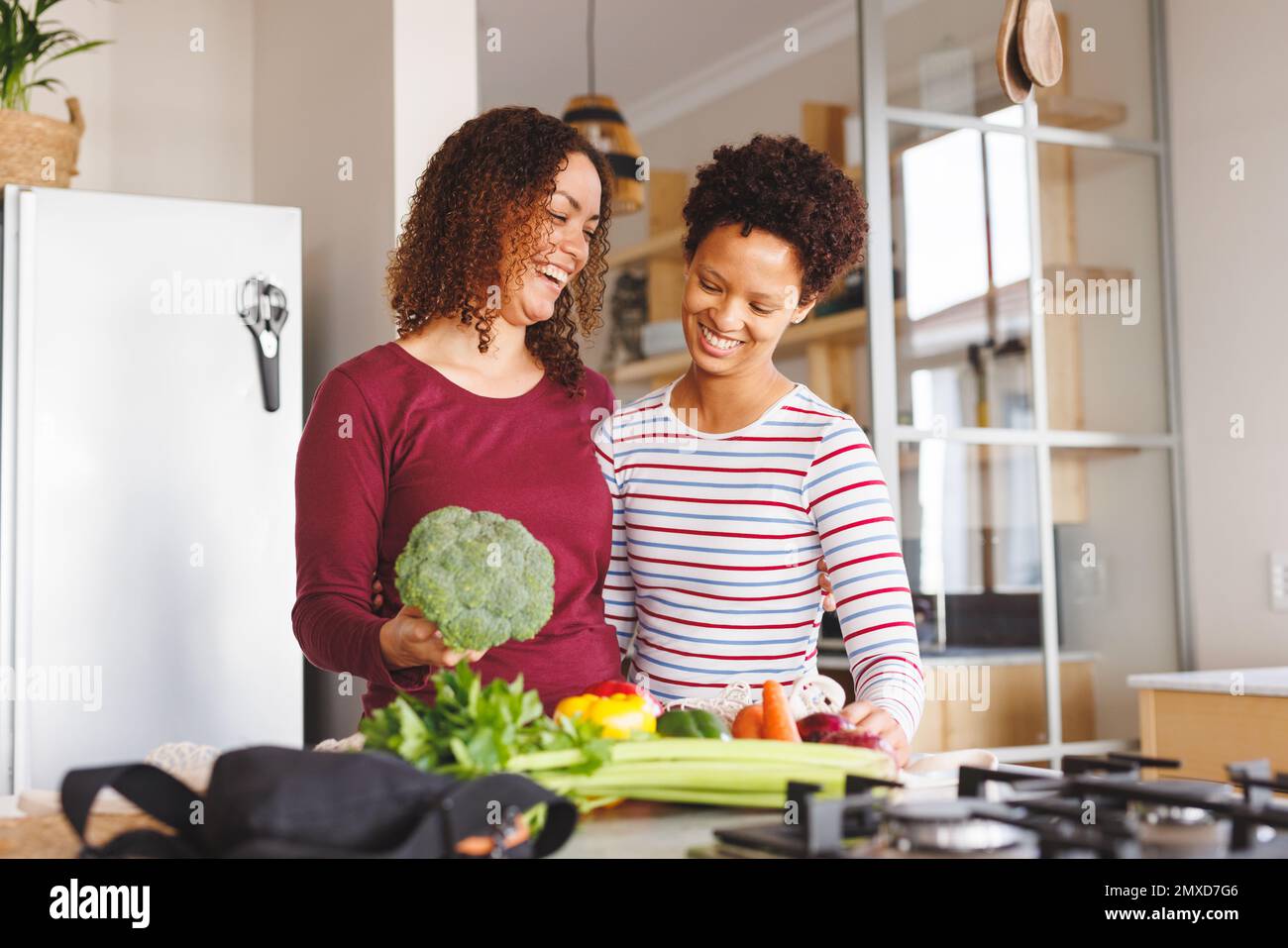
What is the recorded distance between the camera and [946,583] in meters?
3.18

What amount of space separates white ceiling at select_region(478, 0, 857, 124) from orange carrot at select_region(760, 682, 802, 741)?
3549mm

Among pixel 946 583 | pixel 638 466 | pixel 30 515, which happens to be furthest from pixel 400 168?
pixel 946 583

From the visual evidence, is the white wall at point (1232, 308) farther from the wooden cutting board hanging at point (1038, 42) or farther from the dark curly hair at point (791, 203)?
the dark curly hair at point (791, 203)

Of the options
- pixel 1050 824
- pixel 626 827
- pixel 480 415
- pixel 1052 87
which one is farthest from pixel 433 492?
pixel 1052 87

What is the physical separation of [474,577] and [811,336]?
2.92 meters

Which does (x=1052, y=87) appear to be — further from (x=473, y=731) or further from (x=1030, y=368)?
(x=473, y=731)

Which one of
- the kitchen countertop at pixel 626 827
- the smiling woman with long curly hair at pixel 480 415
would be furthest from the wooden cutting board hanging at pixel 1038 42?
the kitchen countertop at pixel 626 827

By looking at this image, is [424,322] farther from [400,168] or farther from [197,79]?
[197,79]

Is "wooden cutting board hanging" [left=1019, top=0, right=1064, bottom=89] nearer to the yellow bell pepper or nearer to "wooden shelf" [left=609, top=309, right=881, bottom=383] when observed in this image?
the yellow bell pepper

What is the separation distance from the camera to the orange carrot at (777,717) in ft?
3.40

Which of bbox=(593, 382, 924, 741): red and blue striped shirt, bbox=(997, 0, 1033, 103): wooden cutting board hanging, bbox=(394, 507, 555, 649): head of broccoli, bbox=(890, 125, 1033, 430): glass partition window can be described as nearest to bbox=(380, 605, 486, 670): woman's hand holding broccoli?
bbox=(394, 507, 555, 649): head of broccoli

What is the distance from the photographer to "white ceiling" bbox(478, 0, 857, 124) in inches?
166

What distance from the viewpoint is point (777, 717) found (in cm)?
104

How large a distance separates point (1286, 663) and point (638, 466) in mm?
1985
